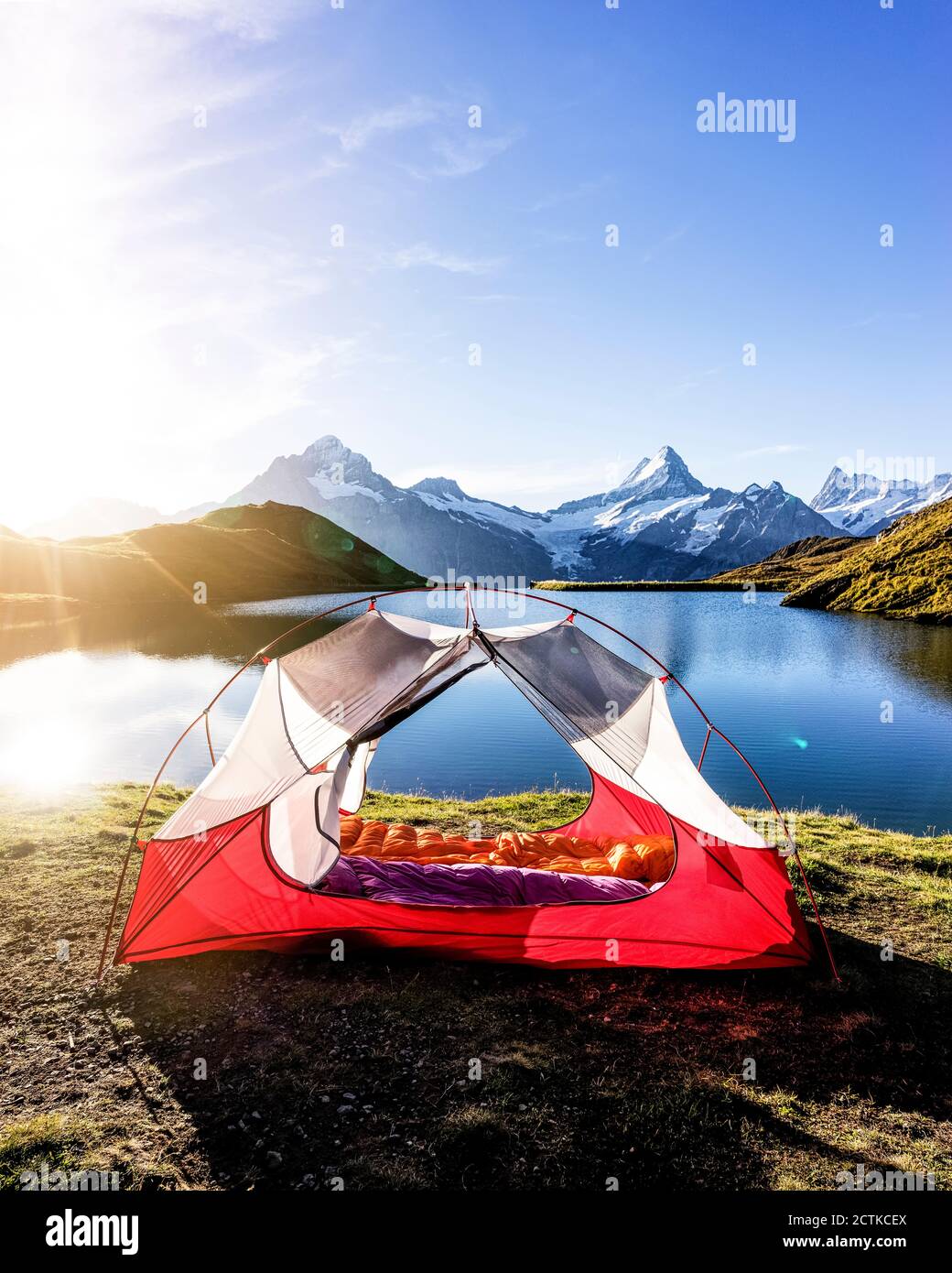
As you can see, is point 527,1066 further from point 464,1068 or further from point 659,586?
point 659,586

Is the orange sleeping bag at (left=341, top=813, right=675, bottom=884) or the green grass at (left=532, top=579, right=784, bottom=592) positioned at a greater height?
the green grass at (left=532, top=579, right=784, bottom=592)

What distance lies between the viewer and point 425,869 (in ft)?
29.2

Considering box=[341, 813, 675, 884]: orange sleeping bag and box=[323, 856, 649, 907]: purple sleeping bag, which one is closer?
box=[323, 856, 649, 907]: purple sleeping bag

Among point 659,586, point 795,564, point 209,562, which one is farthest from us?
point 795,564

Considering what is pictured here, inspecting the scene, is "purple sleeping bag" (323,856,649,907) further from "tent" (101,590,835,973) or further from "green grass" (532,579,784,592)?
"green grass" (532,579,784,592)

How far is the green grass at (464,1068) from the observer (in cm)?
485

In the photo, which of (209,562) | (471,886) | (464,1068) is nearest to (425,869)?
(471,886)

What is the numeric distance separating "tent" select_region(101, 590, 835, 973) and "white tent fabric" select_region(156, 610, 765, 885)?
25 mm

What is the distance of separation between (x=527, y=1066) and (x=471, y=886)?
2.85m

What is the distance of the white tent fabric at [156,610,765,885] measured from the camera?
7875 mm

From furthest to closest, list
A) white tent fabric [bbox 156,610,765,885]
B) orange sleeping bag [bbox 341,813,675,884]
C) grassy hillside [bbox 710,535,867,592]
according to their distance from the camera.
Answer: grassy hillside [bbox 710,535,867,592] < orange sleeping bag [bbox 341,813,675,884] < white tent fabric [bbox 156,610,765,885]

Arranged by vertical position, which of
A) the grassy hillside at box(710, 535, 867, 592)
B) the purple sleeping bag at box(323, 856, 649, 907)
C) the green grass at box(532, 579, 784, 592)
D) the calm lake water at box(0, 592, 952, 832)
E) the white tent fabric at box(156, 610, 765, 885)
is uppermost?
the grassy hillside at box(710, 535, 867, 592)

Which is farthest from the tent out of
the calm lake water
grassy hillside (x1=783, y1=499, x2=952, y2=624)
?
grassy hillside (x1=783, y1=499, x2=952, y2=624)
